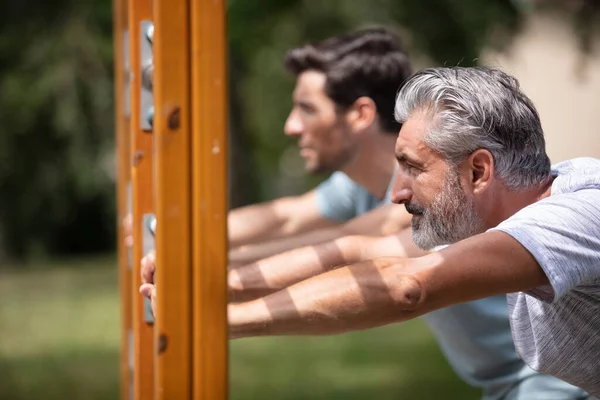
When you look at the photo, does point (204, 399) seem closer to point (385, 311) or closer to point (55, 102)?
point (385, 311)

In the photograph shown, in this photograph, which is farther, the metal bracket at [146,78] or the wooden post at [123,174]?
the wooden post at [123,174]

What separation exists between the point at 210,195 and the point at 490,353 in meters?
1.41

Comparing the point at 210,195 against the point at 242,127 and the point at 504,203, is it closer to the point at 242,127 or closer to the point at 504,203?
the point at 504,203

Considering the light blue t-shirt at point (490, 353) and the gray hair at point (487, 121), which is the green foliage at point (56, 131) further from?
the gray hair at point (487, 121)

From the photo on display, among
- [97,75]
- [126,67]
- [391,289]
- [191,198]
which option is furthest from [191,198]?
[97,75]

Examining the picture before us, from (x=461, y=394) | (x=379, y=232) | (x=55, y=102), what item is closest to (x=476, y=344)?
(x=379, y=232)

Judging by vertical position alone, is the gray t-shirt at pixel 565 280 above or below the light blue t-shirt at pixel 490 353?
above

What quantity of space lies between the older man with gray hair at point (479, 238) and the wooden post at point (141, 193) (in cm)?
41

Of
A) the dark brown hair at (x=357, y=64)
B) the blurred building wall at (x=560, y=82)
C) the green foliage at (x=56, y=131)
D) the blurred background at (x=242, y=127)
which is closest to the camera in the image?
the blurred building wall at (x=560, y=82)

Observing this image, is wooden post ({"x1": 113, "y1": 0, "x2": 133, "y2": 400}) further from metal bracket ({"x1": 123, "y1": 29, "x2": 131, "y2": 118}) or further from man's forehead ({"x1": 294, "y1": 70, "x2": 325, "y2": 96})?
man's forehead ({"x1": 294, "y1": 70, "x2": 325, "y2": 96})

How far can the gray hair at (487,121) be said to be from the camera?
1.98m

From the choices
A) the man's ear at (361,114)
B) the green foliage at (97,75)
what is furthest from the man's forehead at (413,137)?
the man's ear at (361,114)

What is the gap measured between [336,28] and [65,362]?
3.45 metres

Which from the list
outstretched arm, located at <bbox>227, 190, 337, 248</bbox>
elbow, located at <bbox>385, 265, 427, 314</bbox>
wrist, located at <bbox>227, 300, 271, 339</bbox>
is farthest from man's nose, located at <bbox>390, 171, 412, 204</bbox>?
outstretched arm, located at <bbox>227, 190, 337, 248</bbox>
